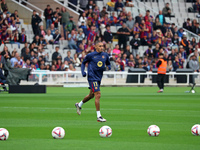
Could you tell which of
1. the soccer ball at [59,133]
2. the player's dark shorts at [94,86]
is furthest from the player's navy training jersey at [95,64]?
the soccer ball at [59,133]

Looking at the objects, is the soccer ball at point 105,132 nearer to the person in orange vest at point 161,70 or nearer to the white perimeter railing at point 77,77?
the person in orange vest at point 161,70

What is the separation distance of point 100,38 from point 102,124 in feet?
66.1

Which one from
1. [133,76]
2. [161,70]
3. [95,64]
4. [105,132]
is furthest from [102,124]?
[133,76]

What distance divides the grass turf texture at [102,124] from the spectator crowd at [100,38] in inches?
445

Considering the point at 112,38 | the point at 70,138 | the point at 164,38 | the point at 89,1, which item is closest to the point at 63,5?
the point at 89,1

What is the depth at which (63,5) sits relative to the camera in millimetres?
36688

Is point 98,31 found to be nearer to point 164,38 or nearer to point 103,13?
point 103,13

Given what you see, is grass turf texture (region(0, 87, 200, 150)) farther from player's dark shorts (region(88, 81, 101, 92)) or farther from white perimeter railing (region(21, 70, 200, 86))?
white perimeter railing (region(21, 70, 200, 86))

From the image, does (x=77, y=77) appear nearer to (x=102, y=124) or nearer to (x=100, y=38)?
(x=100, y=38)

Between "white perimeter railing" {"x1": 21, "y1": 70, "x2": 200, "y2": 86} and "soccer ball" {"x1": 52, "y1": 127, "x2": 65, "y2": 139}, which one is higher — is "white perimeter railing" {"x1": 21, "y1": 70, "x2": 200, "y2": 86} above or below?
above

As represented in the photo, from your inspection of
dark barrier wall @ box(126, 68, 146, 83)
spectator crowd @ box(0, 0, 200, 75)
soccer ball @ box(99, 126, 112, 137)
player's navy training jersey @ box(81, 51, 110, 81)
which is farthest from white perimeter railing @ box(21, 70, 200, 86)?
soccer ball @ box(99, 126, 112, 137)

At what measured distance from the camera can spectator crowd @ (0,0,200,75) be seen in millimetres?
31453

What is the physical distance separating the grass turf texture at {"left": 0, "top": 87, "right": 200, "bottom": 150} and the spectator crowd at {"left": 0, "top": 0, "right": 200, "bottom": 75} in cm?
1130

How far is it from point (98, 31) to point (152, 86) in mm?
5394
